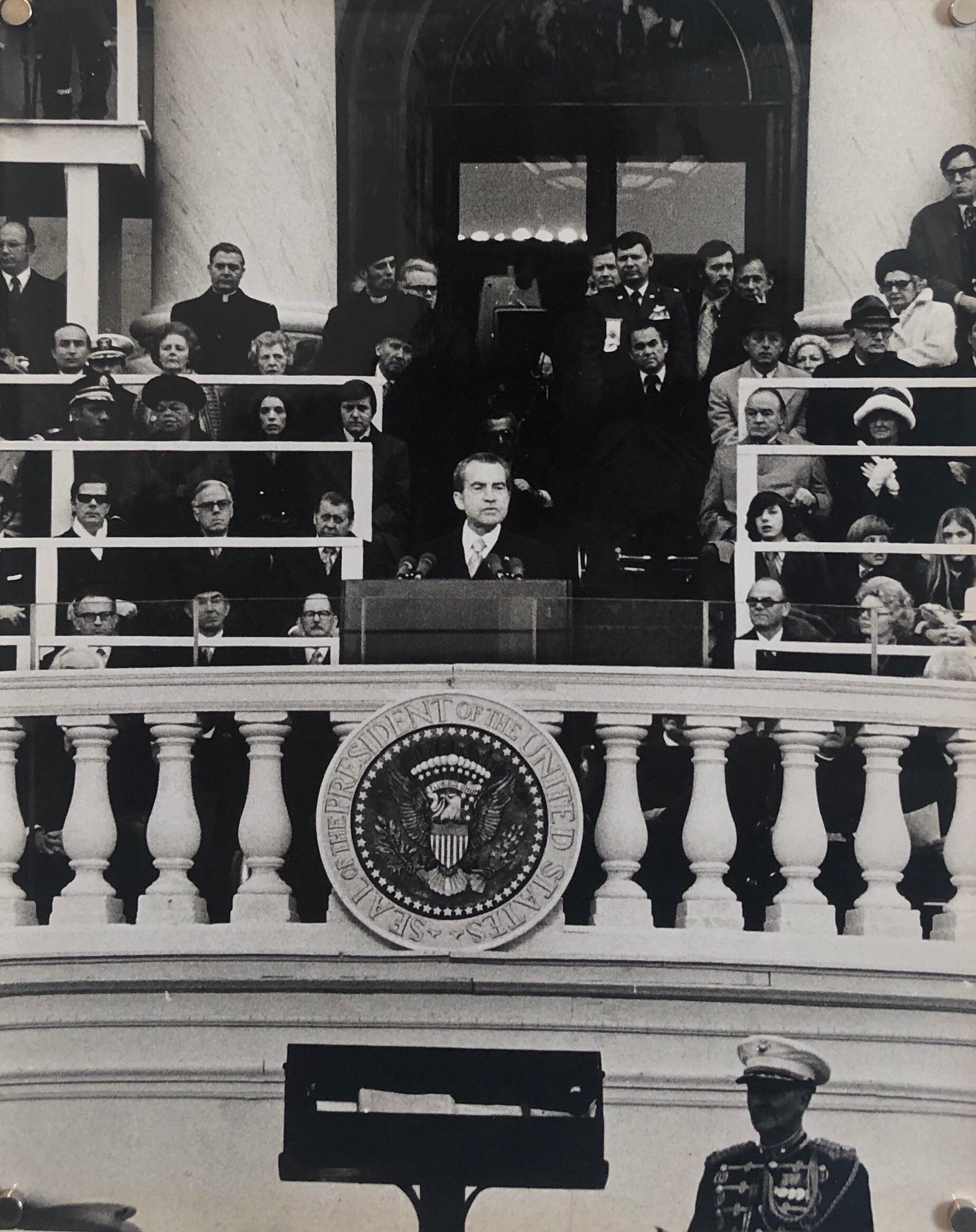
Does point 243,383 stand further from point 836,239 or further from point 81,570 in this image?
point 836,239

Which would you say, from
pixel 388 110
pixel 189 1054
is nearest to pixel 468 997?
pixel 189 1054

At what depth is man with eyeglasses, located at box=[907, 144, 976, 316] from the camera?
3516 mm

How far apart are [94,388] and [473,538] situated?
0.91 meters

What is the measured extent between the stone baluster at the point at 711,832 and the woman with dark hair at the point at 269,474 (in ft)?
3.23

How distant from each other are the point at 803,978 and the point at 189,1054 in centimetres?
130

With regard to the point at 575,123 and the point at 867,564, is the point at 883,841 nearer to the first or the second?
the point at 867,564

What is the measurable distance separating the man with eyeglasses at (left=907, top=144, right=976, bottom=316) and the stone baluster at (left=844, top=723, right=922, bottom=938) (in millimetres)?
945

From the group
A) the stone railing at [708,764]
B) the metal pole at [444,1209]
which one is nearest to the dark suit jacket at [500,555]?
the stone railing at [708,764]

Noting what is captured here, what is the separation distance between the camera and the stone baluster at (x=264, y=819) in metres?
3.50

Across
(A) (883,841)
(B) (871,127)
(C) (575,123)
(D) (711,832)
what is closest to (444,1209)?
(D) (711,832)

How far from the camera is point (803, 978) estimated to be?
11.3ft

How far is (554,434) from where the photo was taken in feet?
11.6

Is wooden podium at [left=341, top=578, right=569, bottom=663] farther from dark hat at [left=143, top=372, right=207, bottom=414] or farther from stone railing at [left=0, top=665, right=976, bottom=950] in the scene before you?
dark hat at [left=143, top=372, right=207, bottom=414]

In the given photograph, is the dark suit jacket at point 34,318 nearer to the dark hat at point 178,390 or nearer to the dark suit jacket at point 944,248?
Answer: the dark hat at point 178,390
